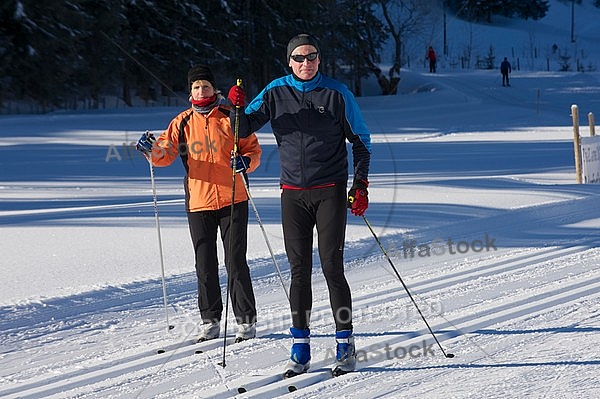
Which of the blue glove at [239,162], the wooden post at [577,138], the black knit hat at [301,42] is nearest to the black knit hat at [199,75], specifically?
the blue glove at [239,162]

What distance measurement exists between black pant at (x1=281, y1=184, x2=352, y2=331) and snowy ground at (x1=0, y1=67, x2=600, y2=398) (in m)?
0.36

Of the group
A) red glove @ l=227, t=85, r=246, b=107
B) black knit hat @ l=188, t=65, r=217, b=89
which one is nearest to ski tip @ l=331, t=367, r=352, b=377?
red glove @ l=227, t=85, r=246, b=107

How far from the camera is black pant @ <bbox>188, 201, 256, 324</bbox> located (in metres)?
5.77

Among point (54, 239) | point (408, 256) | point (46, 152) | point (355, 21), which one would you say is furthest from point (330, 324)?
point (355, 21)

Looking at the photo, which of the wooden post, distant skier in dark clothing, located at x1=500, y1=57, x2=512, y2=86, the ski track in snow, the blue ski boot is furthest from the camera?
distant skier in dark clothing, located at x1=500, y1=57, x2=512, y2=86

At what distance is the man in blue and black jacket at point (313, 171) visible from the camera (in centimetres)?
504

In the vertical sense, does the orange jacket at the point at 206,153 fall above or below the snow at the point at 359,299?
above

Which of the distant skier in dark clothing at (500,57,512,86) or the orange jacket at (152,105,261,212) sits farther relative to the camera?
the distant skier in dark clothing at (500,57,512,86)

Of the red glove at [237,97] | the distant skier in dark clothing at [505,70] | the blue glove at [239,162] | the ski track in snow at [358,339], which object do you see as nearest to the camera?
the ski track in snow at [358,339]

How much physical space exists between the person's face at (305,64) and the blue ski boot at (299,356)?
1.40 metres

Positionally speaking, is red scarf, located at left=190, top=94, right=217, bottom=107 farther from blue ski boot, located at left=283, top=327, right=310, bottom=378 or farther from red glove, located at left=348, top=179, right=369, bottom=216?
blue ski boot, located at left=283, top=327, right=310, bottom=378

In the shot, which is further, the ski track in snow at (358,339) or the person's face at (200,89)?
the person's face at (200,89)

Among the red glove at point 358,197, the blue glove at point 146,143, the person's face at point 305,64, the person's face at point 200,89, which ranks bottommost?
the red glove at point 358,197

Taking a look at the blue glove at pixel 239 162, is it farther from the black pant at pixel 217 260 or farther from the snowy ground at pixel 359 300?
the snowy ground at pixel 359 300
